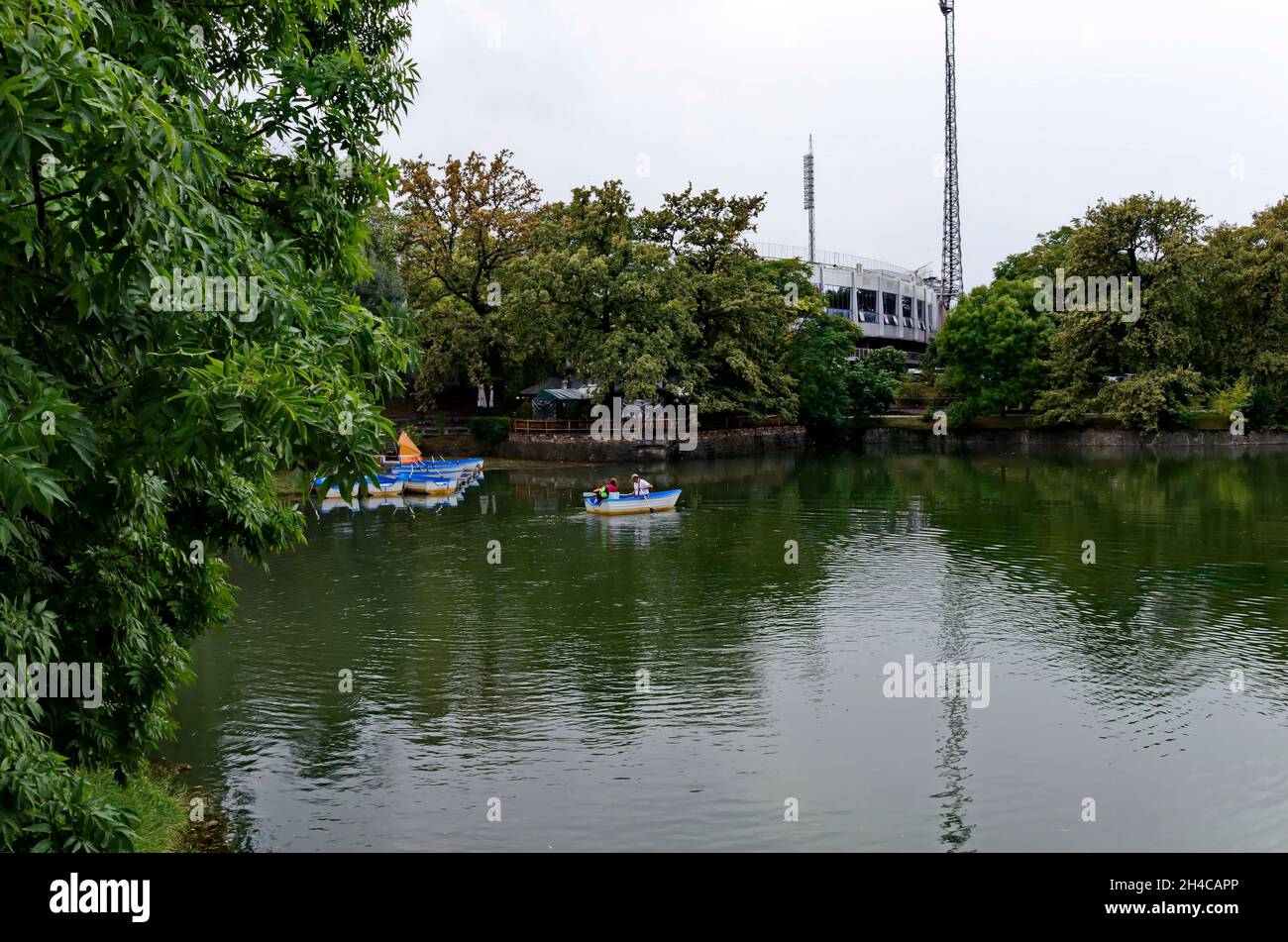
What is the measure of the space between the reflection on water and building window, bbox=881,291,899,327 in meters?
76.4

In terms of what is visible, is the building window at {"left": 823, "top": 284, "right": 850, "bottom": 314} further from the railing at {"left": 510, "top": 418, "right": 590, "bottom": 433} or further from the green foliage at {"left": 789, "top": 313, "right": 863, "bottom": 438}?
the railing at {"left": 510, "top": 418, "right": 590, "bottom": 433}

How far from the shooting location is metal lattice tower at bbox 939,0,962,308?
301 ft

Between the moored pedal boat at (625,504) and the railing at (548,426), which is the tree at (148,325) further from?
the railing at (548,426)

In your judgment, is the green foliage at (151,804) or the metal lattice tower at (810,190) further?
the metal lattice tower at (810,190)

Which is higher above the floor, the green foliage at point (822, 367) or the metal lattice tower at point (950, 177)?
the metal lattice tower at point (950, 177)

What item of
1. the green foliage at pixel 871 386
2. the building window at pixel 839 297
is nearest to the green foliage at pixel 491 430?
the green foliage at pixel 871 386

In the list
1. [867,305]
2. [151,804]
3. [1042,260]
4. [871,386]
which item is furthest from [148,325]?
[867,305]

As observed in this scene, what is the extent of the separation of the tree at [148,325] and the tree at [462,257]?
51828 millimetres

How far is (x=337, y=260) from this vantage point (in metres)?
11.1

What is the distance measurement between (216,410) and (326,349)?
2.02 m

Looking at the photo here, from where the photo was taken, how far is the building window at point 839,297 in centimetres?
10278

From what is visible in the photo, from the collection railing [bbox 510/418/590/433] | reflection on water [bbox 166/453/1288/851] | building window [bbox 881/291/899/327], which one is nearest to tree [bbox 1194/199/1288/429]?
reflection on water [bbox 166/453/1288/851]

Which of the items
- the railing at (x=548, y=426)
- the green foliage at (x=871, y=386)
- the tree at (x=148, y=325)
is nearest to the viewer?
the tree at (x=148, y=325)

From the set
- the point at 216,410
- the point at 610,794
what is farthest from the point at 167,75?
the point at 610,794
